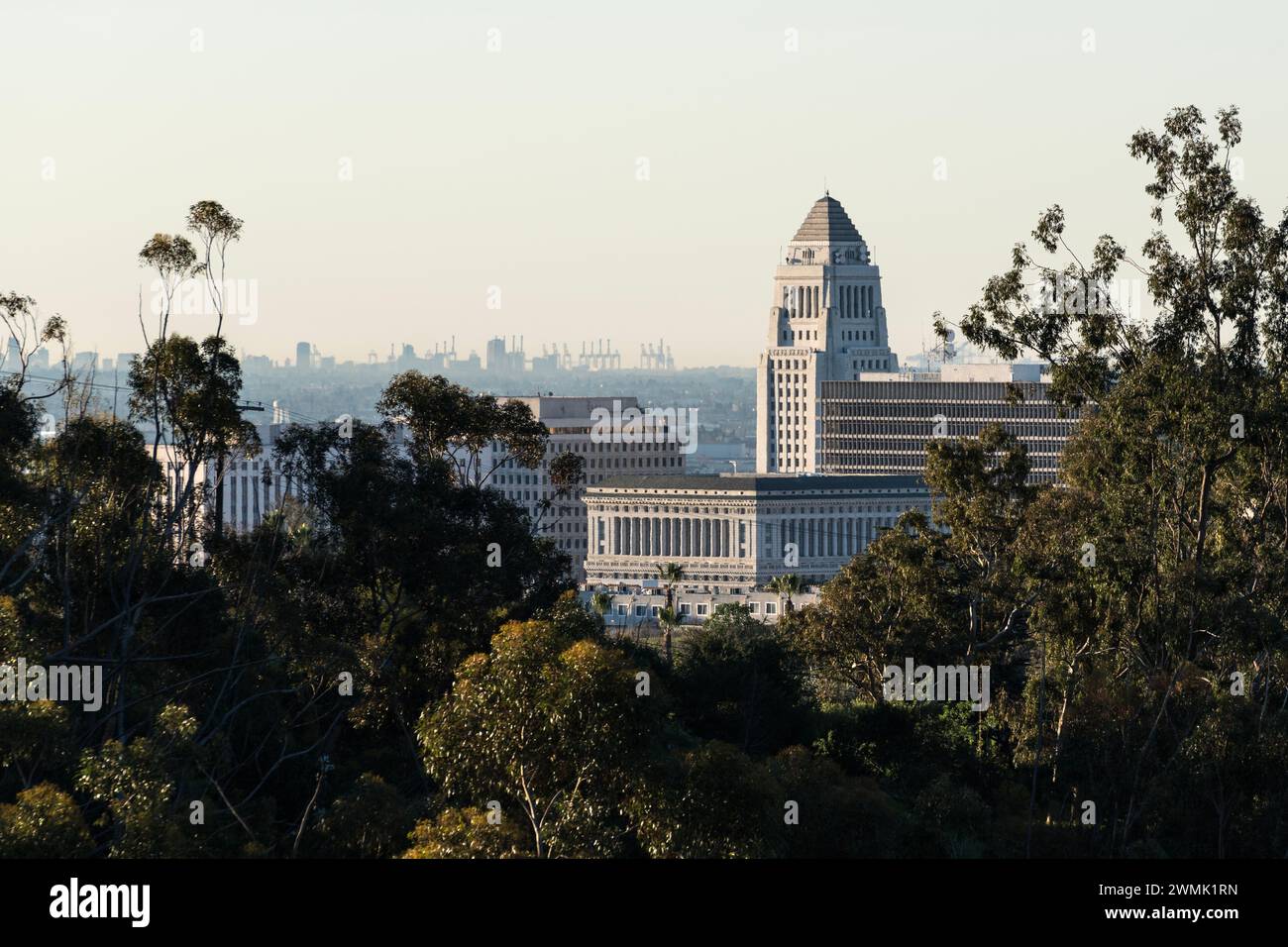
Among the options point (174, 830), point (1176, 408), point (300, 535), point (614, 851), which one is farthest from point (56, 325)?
point (1176, 408)

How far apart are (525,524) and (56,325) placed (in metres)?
19.4

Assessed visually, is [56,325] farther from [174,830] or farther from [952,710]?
[952,710]

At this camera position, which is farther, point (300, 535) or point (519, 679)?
point (300, 535)

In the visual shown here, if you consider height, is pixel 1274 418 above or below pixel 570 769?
above

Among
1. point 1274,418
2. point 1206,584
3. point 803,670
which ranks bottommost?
point 803,670

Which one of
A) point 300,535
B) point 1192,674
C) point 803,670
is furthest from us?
point 803,670

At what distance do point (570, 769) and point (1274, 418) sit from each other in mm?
28528

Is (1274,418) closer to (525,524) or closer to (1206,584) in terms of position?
(1206,584)

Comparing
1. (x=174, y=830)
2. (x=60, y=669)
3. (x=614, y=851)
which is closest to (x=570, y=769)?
(x=614, y=851)

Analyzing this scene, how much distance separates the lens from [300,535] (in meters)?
61.2

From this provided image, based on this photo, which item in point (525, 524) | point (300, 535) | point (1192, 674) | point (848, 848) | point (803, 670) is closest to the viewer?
point (848, 848)

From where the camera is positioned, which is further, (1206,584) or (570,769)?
(1206,584)

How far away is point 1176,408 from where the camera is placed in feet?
189

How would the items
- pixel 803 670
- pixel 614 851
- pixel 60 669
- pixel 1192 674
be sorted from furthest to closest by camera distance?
pixel 803 670 < pixel 1192 674 < pixel 60 669 < pixel 614 851
